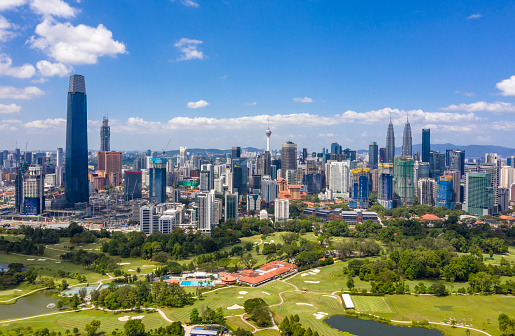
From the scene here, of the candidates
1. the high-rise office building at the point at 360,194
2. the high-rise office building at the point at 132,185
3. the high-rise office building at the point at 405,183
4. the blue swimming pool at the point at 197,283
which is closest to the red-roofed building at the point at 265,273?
the blue swimming pool at the point at 197,283

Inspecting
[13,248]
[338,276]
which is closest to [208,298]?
[338,276]

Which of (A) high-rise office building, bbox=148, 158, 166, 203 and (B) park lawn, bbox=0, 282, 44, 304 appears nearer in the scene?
(B) park lawn, bbox=0, 282, 44, 304

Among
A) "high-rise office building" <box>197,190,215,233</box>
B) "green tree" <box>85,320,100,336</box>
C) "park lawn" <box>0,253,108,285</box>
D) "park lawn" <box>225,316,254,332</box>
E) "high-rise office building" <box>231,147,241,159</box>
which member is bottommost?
"park lawn" <box>0,253,108,285</box>

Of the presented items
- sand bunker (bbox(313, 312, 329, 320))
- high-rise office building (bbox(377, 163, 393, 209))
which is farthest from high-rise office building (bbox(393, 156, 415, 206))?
sand bunker (bbox(313, 312, 329, 320))

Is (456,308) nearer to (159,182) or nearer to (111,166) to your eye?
(159,182)

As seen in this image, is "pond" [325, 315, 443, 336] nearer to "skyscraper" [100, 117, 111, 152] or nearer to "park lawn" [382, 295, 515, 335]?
"park lawn" [382, 295, 515, 335]

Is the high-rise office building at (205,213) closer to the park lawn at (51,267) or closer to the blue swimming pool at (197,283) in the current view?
the park lawn at (51,267)
